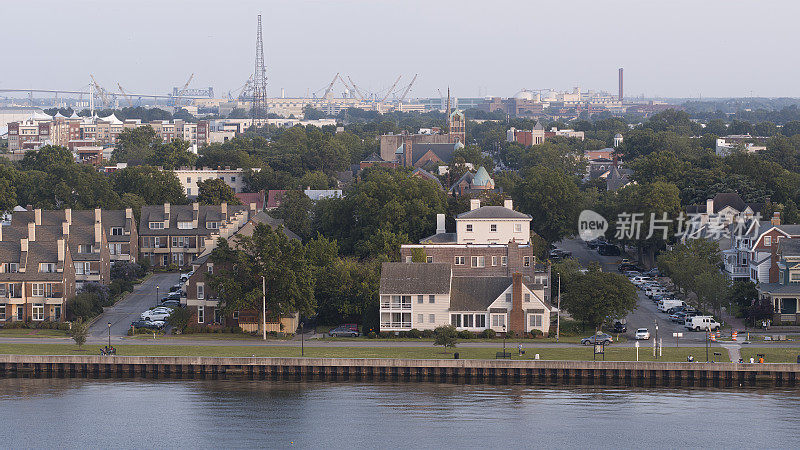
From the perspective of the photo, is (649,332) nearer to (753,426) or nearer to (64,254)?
(753,426)

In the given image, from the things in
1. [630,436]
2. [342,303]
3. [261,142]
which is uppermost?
[261,142]

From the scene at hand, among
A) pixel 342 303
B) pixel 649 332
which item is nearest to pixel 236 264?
pixel 342 303

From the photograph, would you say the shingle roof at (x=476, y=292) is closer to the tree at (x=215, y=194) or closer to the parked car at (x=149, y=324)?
the parked car at (x=149, y=324)

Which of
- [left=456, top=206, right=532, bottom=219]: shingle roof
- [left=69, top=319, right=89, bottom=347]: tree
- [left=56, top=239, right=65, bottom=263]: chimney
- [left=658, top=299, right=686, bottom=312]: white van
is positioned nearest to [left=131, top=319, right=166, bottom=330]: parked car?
[left=69, top=319, right=89, bottom=347]: tree

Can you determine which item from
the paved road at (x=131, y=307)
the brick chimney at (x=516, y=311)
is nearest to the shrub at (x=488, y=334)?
the brick chimney at (x=516, y=311)

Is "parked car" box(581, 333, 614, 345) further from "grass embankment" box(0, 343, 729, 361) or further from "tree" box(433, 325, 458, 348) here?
"tree" box(433, 325, 458, 348)

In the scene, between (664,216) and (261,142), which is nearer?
(664,216)
